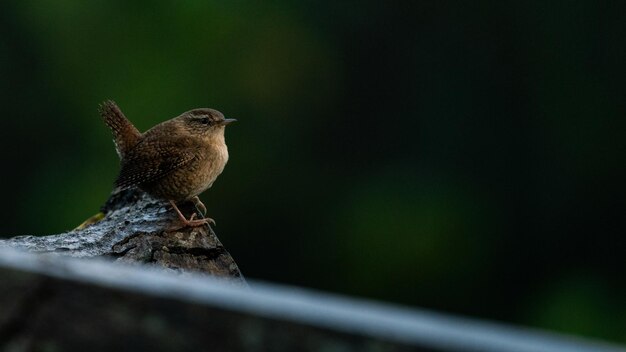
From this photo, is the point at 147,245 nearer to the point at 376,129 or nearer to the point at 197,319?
the point at 197,319

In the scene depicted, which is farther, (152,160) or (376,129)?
(376,129)

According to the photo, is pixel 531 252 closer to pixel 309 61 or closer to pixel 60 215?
pixel 309 61

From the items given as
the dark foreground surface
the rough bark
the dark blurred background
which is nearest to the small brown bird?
the rough bark

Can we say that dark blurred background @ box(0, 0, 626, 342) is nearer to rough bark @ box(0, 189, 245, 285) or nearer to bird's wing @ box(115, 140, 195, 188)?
bird's wing @ box(115, 140, 195, 188)

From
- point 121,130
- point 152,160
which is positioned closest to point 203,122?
point 121,130

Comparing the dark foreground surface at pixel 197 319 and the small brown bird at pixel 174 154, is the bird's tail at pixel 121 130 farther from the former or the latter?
the dark foreground surface at pixel 197 319

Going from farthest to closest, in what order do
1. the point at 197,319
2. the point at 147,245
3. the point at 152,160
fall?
1. the point at 152,160
2. the point at 147,245
3. the point at 197,319

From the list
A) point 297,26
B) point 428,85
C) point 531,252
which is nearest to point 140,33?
point 297,26
